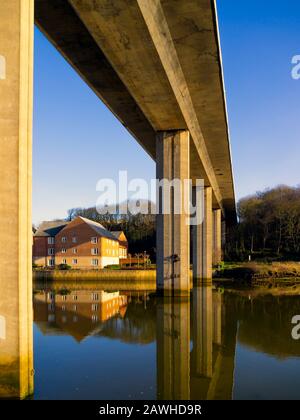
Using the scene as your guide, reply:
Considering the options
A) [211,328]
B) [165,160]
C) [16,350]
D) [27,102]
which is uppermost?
[165,160]

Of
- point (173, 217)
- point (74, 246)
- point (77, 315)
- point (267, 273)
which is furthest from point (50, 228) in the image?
point (77, 315)

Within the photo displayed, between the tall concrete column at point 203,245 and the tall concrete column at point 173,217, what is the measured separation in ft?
48.7

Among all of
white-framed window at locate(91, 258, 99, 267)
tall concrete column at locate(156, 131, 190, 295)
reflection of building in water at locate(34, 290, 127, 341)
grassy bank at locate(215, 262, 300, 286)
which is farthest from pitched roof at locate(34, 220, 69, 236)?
tall concrete column at locate(156, 131, 190, 295)

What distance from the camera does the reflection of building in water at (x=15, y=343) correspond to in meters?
6.30

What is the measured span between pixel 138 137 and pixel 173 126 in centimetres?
520

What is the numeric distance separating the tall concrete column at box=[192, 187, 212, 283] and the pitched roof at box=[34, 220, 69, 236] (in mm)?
21880

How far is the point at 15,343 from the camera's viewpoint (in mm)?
6438

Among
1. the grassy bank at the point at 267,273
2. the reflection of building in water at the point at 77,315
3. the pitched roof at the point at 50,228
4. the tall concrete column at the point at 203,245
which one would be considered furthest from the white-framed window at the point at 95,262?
the reflection of building in water at the point at 77,315

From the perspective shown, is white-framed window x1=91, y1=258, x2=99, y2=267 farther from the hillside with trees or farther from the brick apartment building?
the hillside with trees

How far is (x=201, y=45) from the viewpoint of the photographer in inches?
578

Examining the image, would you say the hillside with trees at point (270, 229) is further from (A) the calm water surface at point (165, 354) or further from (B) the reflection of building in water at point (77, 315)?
(A) the calm water surface at point (165, 354)

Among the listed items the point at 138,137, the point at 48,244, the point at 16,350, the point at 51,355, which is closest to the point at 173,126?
the point at 138,137

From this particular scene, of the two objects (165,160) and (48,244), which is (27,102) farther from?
(48,244)

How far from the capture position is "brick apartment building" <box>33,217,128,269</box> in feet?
160
